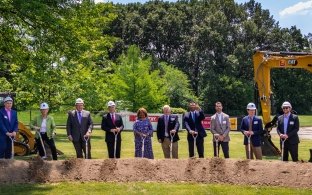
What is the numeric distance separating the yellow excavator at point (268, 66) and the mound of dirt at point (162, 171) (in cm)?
736

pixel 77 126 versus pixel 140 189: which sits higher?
pixel 77 126

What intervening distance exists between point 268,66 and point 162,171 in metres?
9.36

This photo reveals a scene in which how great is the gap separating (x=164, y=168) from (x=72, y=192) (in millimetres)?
2246

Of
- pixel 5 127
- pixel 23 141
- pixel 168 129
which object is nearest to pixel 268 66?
pixel 168 129

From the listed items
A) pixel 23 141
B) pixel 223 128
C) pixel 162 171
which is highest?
pixel 223 128

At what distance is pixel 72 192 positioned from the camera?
9375 mm

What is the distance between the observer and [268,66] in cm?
1847

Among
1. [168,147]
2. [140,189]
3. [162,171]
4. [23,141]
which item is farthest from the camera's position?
[23,141]

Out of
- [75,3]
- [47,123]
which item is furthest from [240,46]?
[47,123]

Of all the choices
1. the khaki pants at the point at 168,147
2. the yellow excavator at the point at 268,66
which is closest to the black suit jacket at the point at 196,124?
the khaki pants at the point at 168,147

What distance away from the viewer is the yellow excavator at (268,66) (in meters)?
17.6

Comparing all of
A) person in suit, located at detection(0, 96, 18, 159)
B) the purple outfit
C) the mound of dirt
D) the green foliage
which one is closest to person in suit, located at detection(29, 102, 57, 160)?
person in suit, located at detection(0, 96, 18, 159)

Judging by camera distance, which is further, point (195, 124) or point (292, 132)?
point (195, 124)

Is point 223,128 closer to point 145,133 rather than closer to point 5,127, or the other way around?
point 145,133
